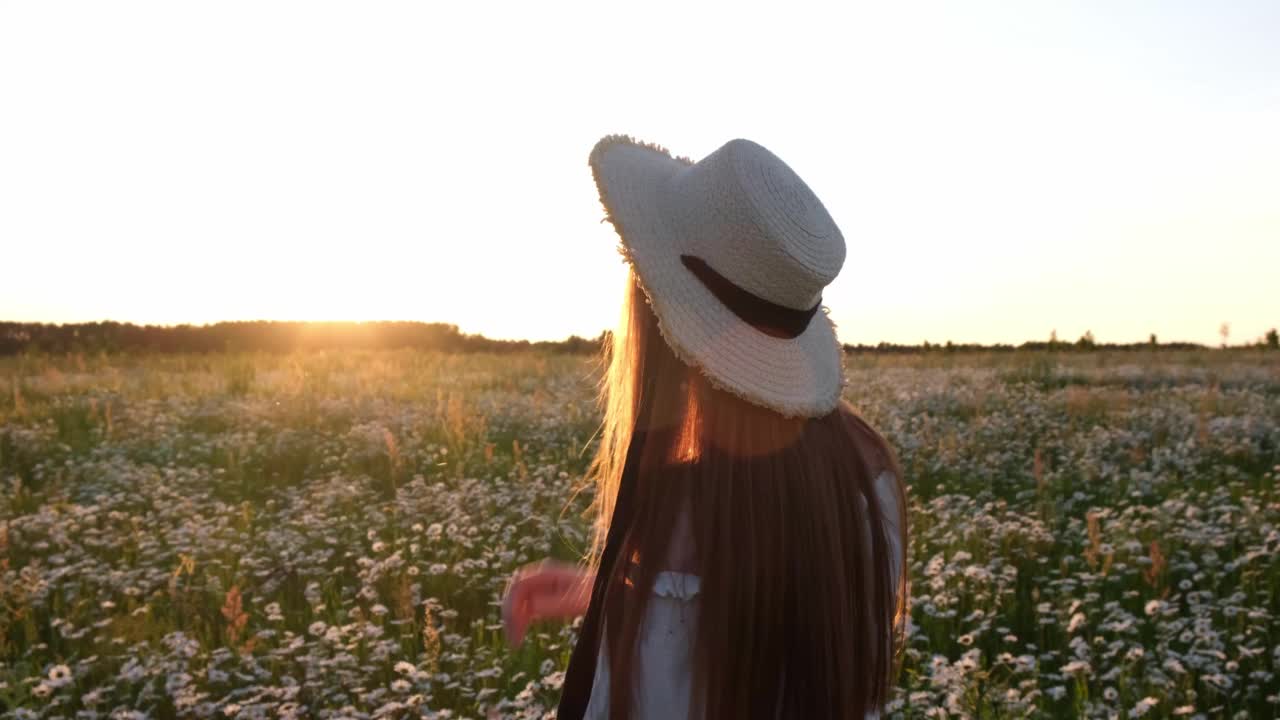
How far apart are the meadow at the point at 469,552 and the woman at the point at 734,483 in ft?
3.69

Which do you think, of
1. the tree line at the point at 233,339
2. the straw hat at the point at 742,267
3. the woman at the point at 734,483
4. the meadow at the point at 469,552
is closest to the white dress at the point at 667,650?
the woman at the point at 734,483

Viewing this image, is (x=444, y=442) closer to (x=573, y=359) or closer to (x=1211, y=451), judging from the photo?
(x=1211, y=451)

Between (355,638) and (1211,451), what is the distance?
828 cm

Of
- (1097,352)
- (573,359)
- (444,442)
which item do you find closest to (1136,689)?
(444,442)

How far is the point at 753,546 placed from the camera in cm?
172

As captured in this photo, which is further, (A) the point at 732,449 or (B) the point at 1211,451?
(B) the point at 1211,451

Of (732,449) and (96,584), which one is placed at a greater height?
(732,449)

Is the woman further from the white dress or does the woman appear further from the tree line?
the tree line

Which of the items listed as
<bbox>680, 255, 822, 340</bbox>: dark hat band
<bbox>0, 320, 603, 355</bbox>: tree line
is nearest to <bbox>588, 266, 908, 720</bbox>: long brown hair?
<bbox>680, 255, 822, 340</bbox>: dark hat band

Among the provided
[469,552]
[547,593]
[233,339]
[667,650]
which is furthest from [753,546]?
[233,339]

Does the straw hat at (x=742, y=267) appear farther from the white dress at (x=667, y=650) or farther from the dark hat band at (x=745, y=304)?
the white dress at (x=667, y=650)

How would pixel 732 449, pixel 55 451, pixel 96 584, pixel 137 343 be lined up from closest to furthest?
pixel 732 449
pixel 96 584
pixel 55 451
pixel 137 343

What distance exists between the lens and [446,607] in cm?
565

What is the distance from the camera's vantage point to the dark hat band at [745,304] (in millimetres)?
1931
